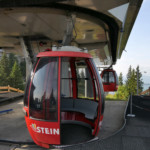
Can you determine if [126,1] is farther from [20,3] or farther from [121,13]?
[20,3]

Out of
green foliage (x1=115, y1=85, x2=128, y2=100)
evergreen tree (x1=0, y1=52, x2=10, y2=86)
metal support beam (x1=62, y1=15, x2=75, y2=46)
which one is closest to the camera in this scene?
metal support beam (x1=62, y1=15, x2=75, y2=46)

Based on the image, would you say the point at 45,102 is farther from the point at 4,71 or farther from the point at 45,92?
the point at 4,71

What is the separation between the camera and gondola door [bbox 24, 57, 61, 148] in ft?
10.6

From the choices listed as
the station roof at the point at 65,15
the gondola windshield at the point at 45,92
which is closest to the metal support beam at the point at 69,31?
the station roof at the point at 65,15

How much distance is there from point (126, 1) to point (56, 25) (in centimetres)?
462

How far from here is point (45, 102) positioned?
10.7 feet

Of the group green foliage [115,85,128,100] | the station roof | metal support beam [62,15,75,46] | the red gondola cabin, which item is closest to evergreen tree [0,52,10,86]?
the station roof

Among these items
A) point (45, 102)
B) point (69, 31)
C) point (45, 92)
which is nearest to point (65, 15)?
point (69, 31)

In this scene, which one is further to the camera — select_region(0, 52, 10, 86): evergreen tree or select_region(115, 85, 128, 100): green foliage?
select_region(115, 85, 128, 100): green foliage

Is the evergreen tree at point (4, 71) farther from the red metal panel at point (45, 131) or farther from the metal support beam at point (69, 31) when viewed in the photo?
the red metal panel at point (45, 131)

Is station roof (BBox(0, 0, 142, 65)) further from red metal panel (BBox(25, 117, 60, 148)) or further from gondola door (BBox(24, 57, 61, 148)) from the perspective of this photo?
red metal panel (BBox(25, 117, 60, 148))

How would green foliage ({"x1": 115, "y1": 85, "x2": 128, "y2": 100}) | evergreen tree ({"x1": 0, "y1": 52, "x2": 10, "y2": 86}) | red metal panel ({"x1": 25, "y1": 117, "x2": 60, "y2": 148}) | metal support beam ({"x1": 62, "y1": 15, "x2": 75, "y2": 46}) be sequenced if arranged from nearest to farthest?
red metal panel ({"x1": 25, "y1": 117, "x2": 60, "y2": 148})
metal support beam ({"x1": 62, "y1": 15, "x2": 75, "y2": 46})
evergreen tree ({"x1": 0, "y1": 52, "x2": 10, "y2": 86})
green foliage ({"x1": 115, "y1": 85, "x2": 128, "y2": 100})

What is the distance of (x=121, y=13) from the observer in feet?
22.3

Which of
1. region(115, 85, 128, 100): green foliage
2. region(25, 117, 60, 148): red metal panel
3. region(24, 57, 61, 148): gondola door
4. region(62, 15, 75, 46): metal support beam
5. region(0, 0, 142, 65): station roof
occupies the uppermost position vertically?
region(0, 0, 142, 65): station roof
